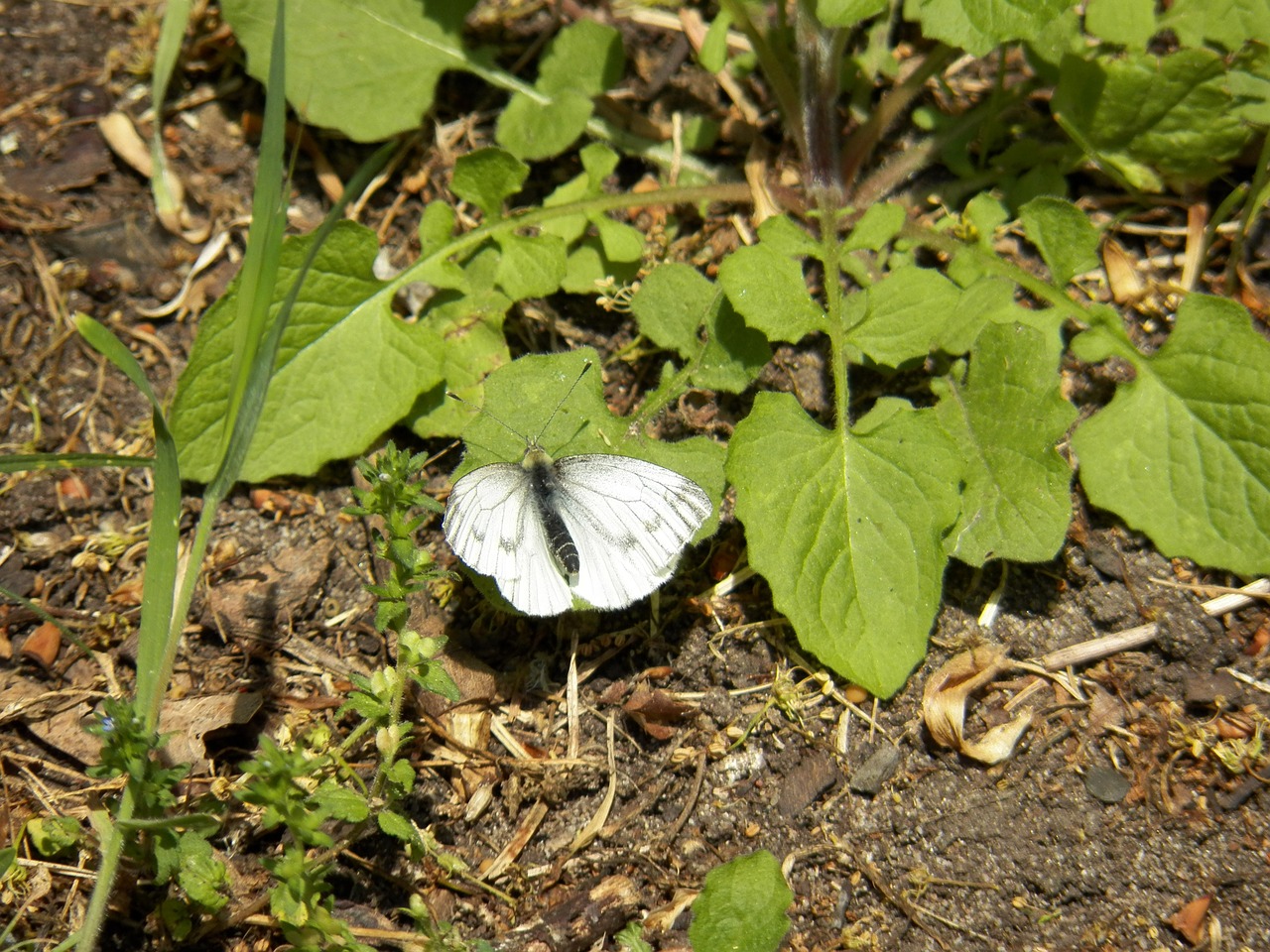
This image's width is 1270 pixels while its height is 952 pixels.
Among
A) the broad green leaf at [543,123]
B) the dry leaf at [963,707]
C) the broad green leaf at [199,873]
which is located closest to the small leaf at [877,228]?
the broad green leaf at [543,123]

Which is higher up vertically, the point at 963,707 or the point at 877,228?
the point at 877,228

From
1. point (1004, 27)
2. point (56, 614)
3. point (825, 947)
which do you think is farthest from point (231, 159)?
point (825, 947)

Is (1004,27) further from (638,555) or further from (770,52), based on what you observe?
(638,555)

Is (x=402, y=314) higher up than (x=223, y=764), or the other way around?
(x=402, y=314)

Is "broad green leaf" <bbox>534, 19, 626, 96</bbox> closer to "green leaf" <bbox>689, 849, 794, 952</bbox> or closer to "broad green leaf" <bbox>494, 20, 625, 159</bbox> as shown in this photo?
"broad green leaf" <bbox>494, 20, 625, 159</bbox>

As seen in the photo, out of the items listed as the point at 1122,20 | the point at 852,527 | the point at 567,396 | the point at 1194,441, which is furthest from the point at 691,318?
the point at 1122,20

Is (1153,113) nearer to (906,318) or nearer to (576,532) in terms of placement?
(906,318)
